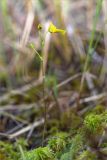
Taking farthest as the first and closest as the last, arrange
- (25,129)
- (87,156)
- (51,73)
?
1. (51,73)
2. (25,129)
3. (87,156)

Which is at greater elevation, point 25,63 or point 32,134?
point 25,63

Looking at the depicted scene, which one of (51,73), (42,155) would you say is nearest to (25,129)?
(42,155)

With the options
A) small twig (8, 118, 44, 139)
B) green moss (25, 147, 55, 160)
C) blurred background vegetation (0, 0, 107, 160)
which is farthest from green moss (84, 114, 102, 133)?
small twig (8, 118, 44, 139)

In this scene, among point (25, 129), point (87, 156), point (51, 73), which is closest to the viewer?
point (87, 156)

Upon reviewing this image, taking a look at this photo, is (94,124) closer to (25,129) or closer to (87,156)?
(87,156)

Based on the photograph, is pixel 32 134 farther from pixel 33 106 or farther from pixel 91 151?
pixel 91 151

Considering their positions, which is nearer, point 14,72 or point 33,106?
point 33,106

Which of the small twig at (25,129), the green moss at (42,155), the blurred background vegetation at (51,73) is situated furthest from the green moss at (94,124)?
the small twig at (25,129)

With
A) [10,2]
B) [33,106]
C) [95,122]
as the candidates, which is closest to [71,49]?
[33,106]

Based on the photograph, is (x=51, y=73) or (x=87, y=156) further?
(x=51, y=73)

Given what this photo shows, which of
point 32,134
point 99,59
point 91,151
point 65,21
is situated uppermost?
point 65,21

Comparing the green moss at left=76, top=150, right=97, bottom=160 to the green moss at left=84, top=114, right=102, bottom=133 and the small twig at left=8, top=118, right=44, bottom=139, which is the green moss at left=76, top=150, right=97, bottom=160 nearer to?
the green moss at left=84, top=114, right=102, bottom=133
